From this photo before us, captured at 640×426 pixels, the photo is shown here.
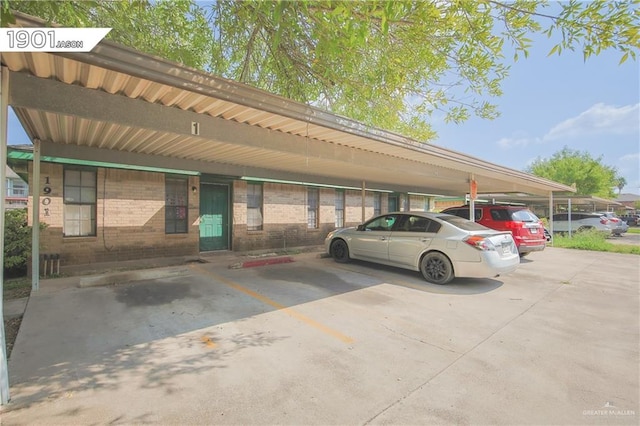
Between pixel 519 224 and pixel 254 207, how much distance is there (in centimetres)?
851

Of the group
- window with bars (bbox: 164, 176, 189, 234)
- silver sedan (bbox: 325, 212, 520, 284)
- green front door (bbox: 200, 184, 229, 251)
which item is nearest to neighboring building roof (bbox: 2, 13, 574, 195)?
window with bars (bbox: 164, 176, 189, 234)

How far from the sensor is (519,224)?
9.16 m

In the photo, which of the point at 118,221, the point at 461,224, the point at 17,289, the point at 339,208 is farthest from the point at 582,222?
the point at 17,289

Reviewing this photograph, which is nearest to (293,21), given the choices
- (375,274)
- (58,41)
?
(58,41)

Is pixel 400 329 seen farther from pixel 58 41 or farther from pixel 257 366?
pixel 58 41

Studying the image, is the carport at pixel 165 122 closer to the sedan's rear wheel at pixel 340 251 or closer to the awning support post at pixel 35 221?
the awning support post at pixel 35 221

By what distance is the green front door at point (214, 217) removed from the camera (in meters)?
10.0

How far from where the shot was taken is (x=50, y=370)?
10.2ft

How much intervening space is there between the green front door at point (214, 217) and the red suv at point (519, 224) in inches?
335

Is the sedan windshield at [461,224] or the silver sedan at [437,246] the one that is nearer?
the silver sedan at [437,246]

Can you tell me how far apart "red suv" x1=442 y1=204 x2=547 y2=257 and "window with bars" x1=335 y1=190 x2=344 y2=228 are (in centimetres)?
597

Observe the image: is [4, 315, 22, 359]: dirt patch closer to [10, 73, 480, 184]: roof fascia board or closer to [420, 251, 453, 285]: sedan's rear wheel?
[10, 73, 480, 184]: roof fascia board

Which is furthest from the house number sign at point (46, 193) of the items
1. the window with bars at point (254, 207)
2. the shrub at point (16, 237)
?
the window with bars at point (254, 207)

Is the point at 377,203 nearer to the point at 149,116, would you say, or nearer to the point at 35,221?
the point at 149,116
